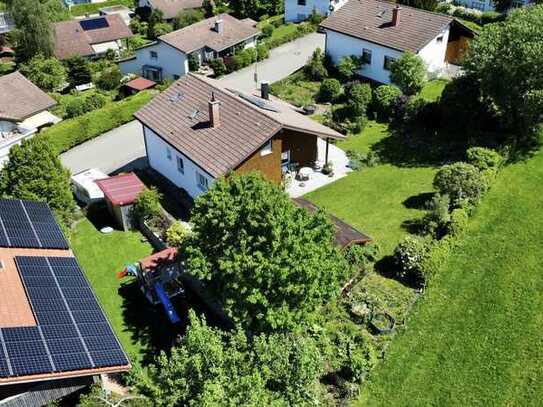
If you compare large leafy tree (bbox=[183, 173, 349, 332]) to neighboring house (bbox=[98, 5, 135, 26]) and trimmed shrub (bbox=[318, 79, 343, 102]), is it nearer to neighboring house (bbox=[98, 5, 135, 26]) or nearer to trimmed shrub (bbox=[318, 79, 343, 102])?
trimmed shrub (bbox=[318, 79, 343, 102])

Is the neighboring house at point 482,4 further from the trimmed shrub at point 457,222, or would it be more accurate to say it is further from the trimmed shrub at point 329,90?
the trimmed shrub at point 457,222

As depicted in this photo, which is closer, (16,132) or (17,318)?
(17,318)

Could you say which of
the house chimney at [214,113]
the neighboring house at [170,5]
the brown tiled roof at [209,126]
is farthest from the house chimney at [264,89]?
the neighboring house at [170,5]

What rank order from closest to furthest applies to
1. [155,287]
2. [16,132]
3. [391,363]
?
[391,363] < [155,287] < [16,132]

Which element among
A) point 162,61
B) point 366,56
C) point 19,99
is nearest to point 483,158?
point 366,56

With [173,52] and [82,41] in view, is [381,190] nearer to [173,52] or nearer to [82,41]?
[173,52]

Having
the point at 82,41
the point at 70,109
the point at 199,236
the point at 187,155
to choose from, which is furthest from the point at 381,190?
the point at 82,41

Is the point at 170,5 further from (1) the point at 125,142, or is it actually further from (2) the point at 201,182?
(2) the point at 201,182
